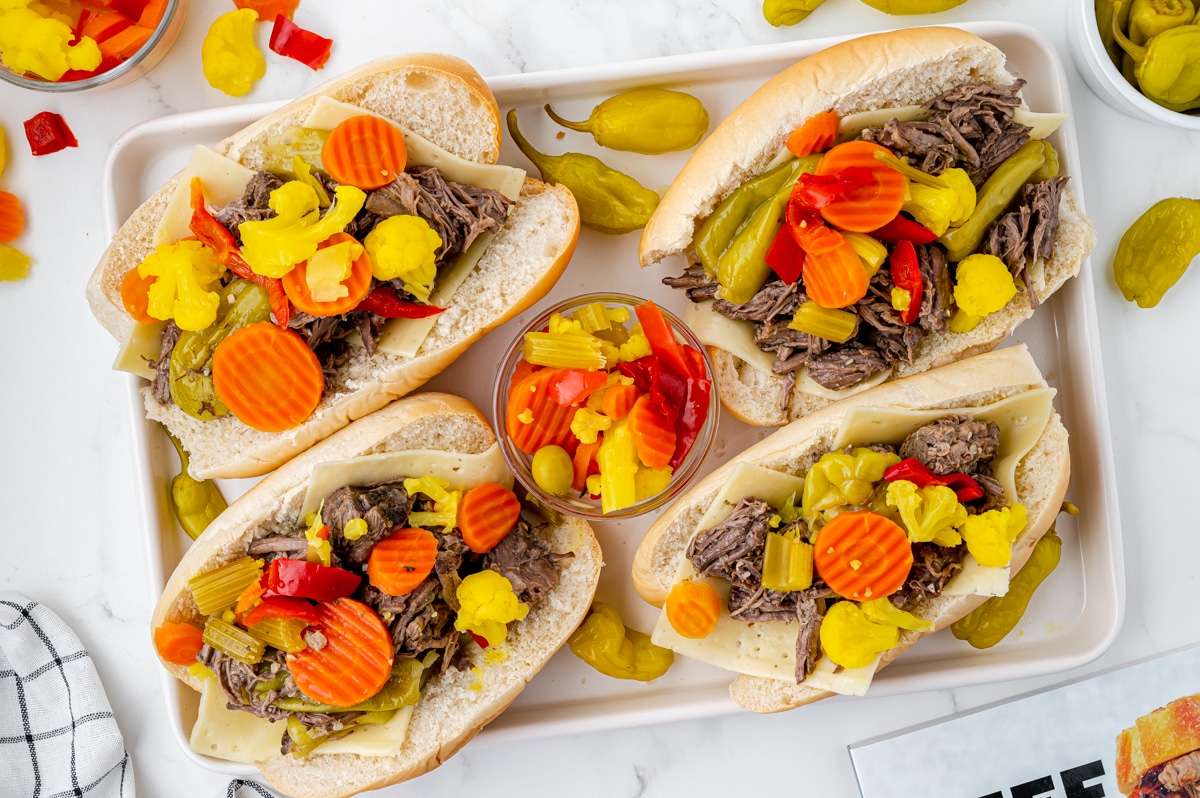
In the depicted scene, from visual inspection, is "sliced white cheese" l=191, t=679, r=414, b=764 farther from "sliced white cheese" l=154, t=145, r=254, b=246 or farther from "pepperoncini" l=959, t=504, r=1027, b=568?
"pepperoncini" l=959, t=504, r=1027, b=568

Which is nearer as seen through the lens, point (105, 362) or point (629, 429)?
point (629, 429)

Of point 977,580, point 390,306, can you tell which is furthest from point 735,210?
point 977,580

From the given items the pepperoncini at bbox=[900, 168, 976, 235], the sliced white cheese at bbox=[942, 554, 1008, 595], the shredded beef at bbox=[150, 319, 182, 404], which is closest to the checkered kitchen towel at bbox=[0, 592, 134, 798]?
the shredded beef at bbox=[150, 319, 182, 404]

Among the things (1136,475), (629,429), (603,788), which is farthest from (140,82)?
(1136,475)

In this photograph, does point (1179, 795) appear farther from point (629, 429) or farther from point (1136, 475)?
point (629, 429)

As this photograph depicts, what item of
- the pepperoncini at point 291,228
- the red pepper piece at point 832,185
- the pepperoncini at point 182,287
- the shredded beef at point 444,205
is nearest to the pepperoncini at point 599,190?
the shredded beef at point 444,205

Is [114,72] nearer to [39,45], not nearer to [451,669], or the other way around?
[39,45]
